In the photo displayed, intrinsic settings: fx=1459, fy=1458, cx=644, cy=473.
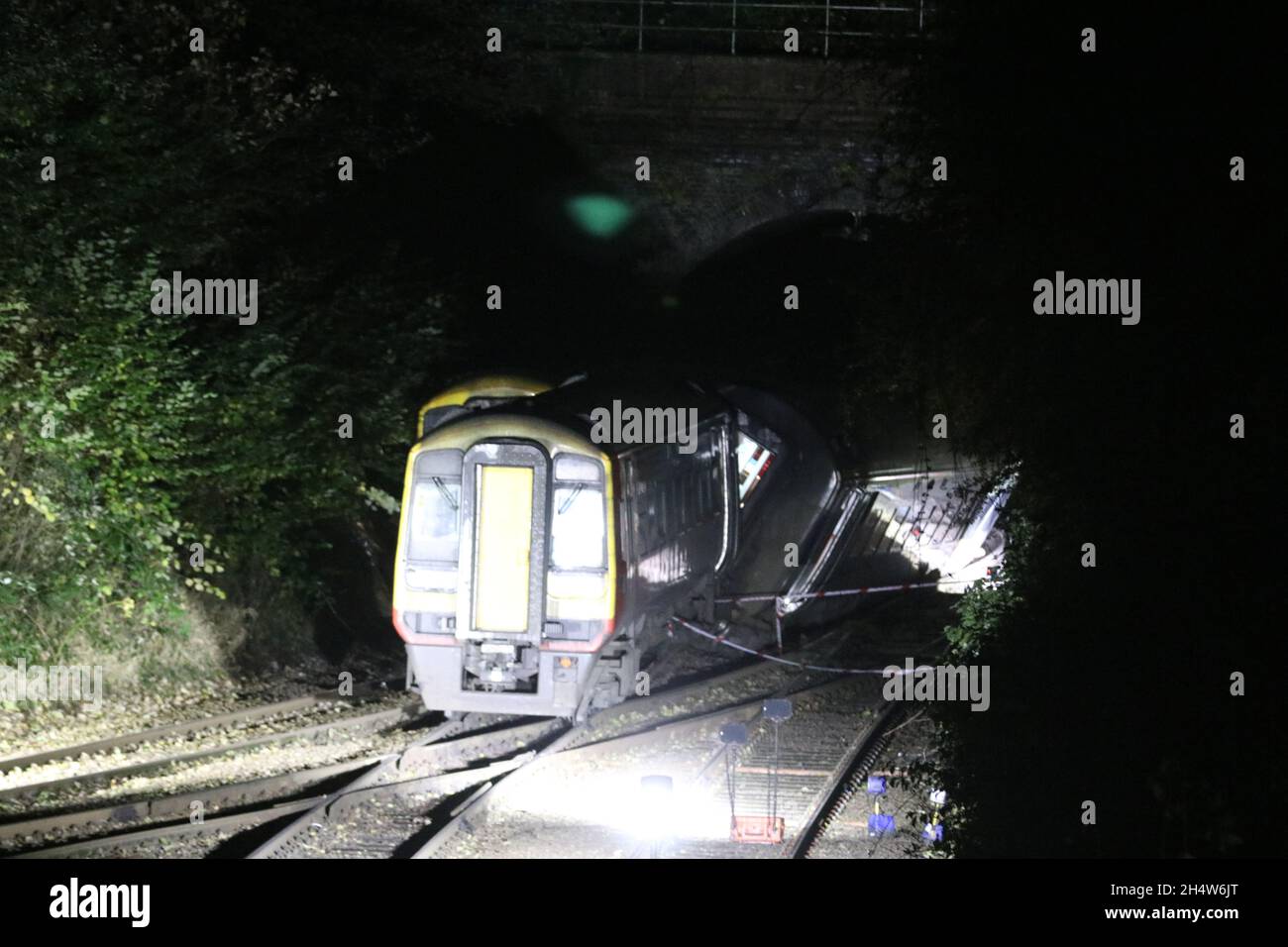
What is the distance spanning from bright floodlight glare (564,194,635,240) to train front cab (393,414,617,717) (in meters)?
10.1

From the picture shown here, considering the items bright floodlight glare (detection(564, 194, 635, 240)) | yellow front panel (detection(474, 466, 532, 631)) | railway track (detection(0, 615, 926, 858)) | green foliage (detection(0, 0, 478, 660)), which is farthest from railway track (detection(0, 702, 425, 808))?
bright floodlight glare (detection(564, 194, 635, 240))

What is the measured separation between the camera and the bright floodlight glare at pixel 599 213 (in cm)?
2170

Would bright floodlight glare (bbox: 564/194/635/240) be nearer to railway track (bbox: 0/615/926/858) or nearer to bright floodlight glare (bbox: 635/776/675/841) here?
railway track (bbox: 0/615/926/858)

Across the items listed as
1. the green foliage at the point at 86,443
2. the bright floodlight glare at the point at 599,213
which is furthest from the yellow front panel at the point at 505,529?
the bright floodlight glare at the point at 599,213

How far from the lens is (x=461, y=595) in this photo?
1197 cm

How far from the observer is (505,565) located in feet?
39.2

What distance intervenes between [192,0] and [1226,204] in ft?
40.4

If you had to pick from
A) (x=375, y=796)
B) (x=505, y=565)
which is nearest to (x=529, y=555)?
(x=505, y=565)

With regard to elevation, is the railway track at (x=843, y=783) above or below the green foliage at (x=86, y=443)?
below

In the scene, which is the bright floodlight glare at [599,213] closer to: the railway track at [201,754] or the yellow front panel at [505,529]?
the railway track at [201,754]

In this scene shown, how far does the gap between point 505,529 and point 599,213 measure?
10895 mm

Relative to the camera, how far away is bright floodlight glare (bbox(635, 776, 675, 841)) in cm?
897
